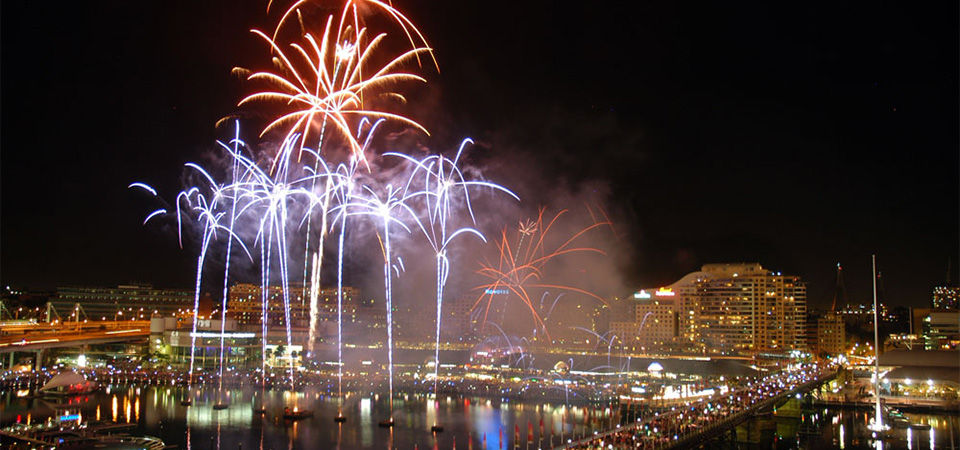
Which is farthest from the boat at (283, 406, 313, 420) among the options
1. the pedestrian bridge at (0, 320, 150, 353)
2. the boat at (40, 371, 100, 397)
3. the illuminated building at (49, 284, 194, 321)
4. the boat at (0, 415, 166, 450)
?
the illuminated building at (49, 284, 194, 321)

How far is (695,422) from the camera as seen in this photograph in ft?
69.9

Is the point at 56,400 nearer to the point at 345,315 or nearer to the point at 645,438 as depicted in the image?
the point at 645,438

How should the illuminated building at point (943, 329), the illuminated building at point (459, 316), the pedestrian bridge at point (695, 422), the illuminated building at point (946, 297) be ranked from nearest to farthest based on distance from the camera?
the pedestrian bridge at point (695, 422), the illuminated building at point (943, 329), the illuminated building at point (459, 316), the illuminated building at point (946, 297)

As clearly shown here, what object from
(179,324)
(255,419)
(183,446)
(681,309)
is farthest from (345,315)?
(183,446)

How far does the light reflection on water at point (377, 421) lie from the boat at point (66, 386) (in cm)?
83

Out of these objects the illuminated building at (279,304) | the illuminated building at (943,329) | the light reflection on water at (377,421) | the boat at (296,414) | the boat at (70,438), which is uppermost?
the illuminated building at (279,304)

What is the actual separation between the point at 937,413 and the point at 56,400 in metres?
37.7

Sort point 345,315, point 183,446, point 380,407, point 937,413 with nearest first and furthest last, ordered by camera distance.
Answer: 1. point 183,446
2. point 380,407
3. point 937,413
4. point 345,315

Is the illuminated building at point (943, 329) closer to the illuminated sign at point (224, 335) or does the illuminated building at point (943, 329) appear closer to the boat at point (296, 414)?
the illuminated sign at point (224, 335)

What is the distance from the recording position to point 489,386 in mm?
33000

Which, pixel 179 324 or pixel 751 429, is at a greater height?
pixel 179 324

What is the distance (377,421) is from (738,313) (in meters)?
41.7

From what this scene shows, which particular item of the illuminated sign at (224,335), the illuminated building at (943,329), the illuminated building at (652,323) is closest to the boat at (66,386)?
the illuminated sign at (224,335)

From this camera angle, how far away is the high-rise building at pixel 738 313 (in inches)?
2254
